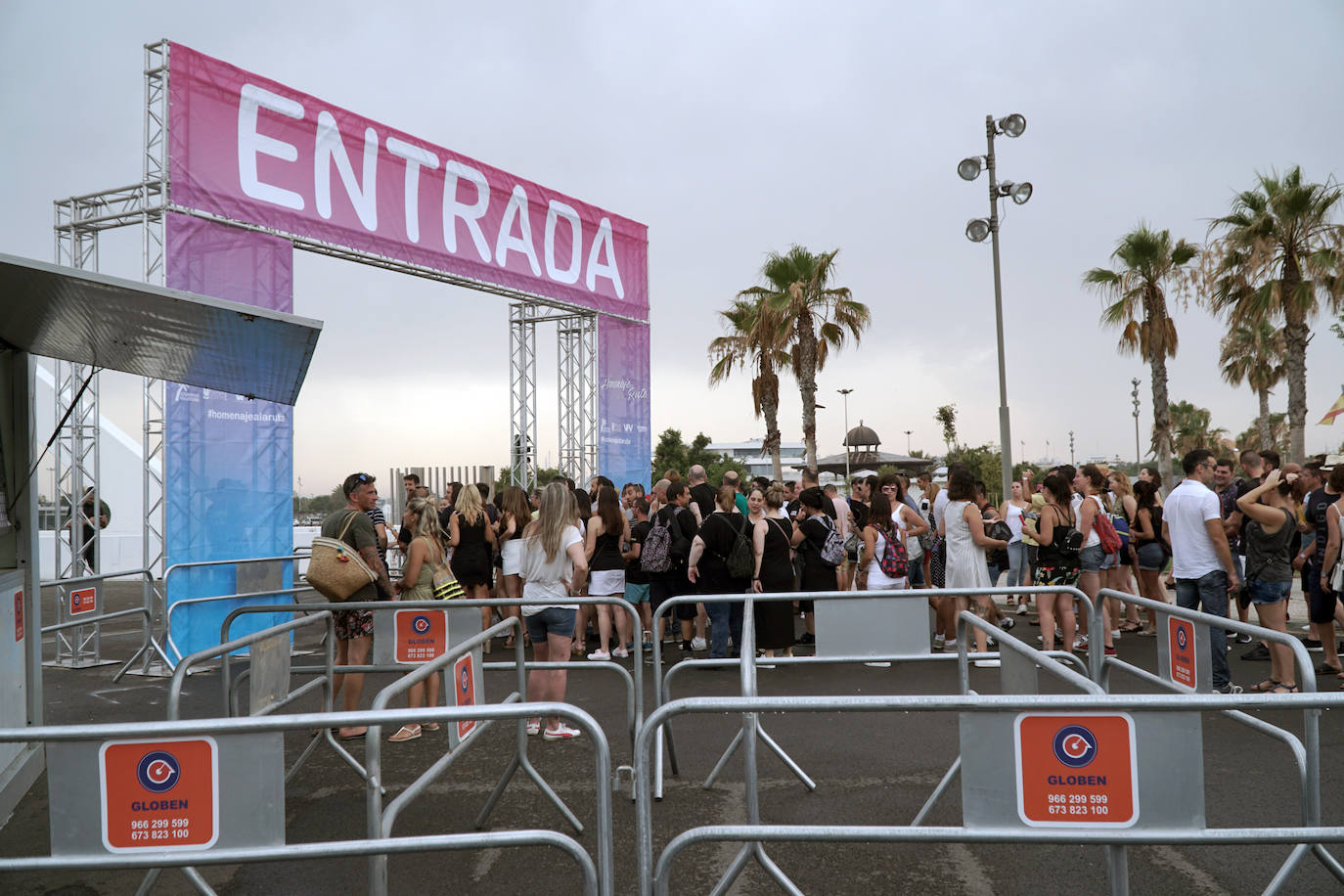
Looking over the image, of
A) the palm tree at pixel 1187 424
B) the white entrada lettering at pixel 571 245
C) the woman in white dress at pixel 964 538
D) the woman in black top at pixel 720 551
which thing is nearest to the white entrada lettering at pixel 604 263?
the white entrada lettering at pixel 571 245

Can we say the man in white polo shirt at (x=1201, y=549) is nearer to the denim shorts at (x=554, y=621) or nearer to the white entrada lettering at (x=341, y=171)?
the denim shorts at (x=554, y=621)

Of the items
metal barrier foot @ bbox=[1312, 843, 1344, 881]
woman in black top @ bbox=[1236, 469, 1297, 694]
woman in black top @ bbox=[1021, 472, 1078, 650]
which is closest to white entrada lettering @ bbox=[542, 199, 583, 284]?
woman in black top @ bbox=[1021, 472, 1078, 650]

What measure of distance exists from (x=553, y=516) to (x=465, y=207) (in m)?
9.06

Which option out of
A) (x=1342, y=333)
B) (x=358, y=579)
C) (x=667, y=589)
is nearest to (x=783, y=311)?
(x=667, y=589)

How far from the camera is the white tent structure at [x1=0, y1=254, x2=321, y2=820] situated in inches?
183

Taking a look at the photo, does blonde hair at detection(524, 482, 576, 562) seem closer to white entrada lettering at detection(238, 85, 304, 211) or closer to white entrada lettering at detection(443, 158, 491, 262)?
white entrada lettering at detection(238, 85, 304, 211)

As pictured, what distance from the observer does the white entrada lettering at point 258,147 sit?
1017 centimetres

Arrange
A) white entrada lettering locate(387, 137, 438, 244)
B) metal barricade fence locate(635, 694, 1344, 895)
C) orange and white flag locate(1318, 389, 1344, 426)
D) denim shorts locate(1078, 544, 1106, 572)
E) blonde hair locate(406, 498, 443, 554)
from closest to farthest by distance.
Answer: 1. metal barricade fence locate(635, 694, 1344, 895)
2. blonde hair locate(406, 498, 443, 554)
3. denim shorts locate(1078, 544, 1106, 572)
4. white entrada lettering locate(387, 137, 438, 244)
5. orange and white flag locate(1318, 389, 1344, 426)

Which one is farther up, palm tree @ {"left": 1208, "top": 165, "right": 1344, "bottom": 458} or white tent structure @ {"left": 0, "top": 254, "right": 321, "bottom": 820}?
palm tree @ {"left": 1208, "top": 165, "right": 1344, "bottom": 458}

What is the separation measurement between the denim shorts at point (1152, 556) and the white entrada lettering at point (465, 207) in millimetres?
10148

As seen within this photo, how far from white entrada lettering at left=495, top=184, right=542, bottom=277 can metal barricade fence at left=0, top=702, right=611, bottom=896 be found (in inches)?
498

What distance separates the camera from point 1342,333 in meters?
45.5

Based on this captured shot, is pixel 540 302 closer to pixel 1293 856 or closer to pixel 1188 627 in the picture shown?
pixel 1188 627

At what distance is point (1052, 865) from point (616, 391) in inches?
541
